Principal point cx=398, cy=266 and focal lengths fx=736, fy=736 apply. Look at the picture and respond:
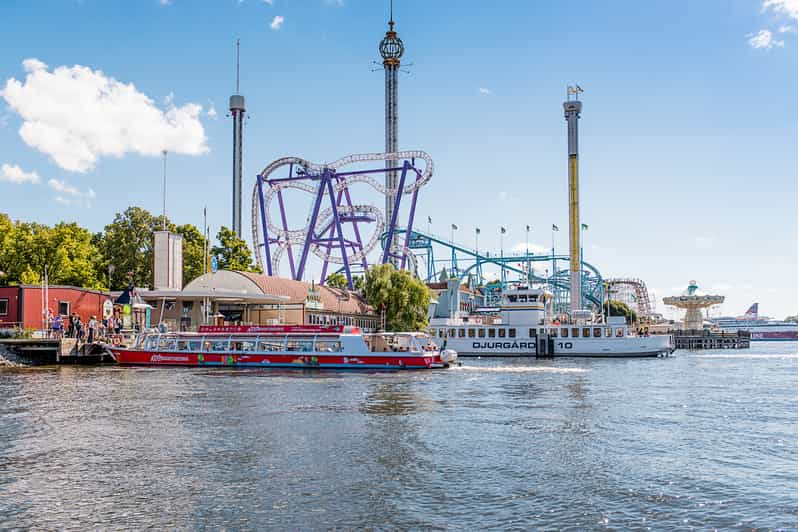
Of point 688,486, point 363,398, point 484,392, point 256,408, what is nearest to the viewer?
point 688,486

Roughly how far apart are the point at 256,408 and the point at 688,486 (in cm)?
1604

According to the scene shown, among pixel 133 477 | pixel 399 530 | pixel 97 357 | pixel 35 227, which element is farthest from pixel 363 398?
pixel 35 227

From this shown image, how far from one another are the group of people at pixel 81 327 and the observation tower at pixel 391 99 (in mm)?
53205

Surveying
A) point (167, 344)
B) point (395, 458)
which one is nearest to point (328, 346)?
point (167, 344)

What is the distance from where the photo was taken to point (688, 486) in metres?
15.7

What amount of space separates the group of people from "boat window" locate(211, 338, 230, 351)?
28.6ft

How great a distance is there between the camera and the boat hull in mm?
→ 45719

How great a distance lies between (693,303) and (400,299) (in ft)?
208

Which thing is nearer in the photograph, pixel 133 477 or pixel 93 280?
pixel 133 477

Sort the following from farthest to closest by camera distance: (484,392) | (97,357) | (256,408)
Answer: (97,357) → (484,392) → (256,408)

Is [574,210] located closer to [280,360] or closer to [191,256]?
[191,256]

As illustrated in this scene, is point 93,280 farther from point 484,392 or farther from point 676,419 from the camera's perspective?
point 676,419

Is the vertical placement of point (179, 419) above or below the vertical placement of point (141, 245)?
below

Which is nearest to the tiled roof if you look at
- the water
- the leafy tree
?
the leafy tree
